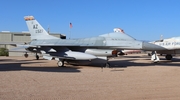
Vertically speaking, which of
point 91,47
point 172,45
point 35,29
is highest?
point 35,29

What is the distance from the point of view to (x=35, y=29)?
2047cm

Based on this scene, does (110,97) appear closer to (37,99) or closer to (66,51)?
(37,99)

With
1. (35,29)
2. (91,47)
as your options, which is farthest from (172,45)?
(35,29)

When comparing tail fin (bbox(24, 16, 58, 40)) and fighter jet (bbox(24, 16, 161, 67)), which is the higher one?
tail fin (bbox(24, 16, 58, 40))

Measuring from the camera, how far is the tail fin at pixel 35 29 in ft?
66.3

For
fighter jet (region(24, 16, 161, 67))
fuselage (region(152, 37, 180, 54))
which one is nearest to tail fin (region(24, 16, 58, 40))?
fighter jet (region(24, 16, 161, 67))

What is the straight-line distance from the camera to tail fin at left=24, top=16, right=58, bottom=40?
20219 millimetres

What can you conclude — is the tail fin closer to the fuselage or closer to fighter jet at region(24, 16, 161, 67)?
fighter jet at region(24, 16, 161, 67)

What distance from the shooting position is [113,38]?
16.6 m

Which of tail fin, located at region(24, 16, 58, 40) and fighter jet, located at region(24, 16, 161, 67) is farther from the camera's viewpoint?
tail fin, located at region(24, 16, 58, 40)

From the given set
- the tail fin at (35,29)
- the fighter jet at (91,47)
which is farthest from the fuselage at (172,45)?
the tail fin at (35,29)

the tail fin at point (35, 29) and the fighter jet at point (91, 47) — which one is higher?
the tail fin at point (35, 29)

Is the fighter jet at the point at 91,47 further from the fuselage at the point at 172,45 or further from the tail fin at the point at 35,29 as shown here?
the fuselage at the point at 172,45

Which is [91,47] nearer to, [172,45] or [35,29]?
[35,29]
